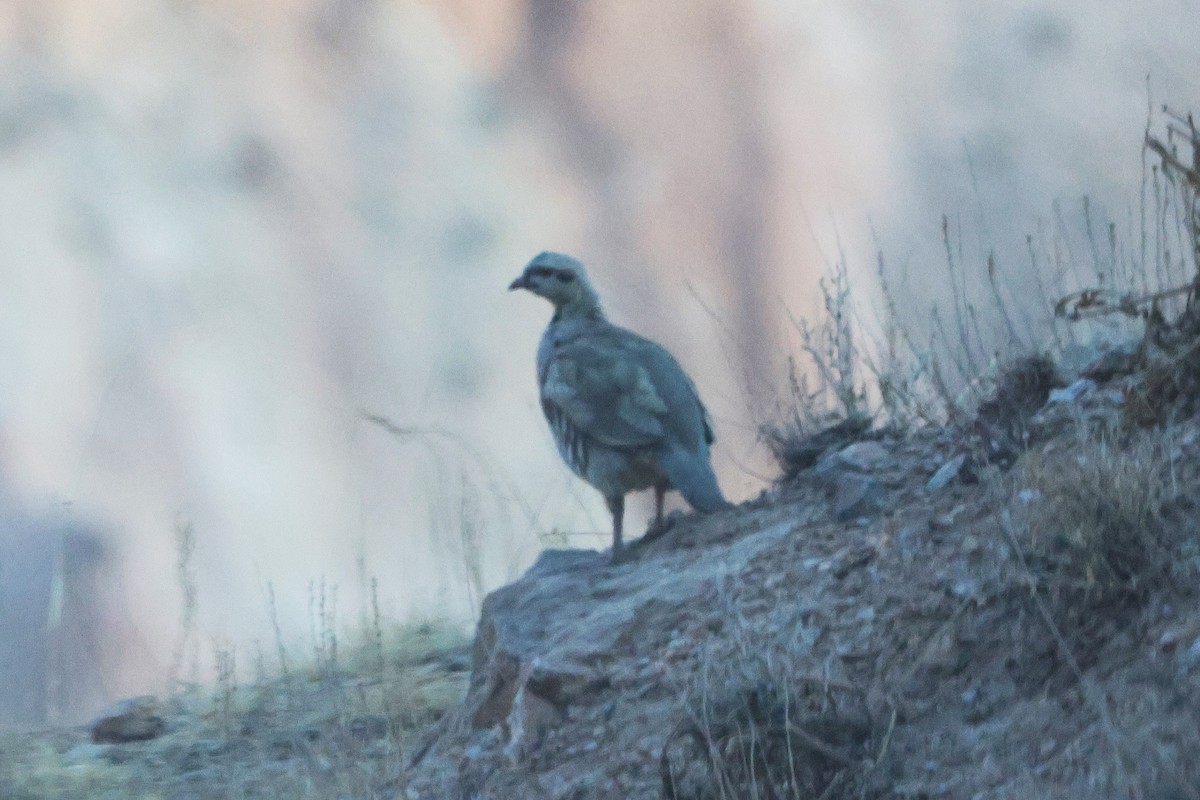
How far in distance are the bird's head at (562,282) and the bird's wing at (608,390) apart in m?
0.51

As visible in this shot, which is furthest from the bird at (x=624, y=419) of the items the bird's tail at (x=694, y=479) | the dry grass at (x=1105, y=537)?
the dry grass at (x=1105, y=537)

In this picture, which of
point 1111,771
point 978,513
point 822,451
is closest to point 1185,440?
point 978,513

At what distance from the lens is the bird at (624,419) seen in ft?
18.8

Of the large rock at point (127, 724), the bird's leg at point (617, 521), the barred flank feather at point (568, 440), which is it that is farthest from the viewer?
the large rock at point (127, 724)

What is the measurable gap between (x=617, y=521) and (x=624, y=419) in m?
0.39

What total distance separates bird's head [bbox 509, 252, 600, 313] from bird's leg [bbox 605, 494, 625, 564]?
1164mm

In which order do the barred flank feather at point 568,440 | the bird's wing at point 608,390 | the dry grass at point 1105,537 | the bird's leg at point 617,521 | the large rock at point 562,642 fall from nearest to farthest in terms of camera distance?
the dry grass at point 1105,537 < the large rock at point 562,642 < the bird's leg at point 617,521 < the bird's wing at point 608,390 < the barred flank feather at point 568,440

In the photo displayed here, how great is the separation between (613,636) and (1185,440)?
1.69 meters

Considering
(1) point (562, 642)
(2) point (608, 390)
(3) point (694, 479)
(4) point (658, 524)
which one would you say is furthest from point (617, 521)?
(1) point (562, 642)

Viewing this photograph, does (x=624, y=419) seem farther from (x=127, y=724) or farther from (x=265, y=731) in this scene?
(x=127, y=724)

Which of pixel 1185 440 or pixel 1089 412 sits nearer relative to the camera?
pixel 1185 440

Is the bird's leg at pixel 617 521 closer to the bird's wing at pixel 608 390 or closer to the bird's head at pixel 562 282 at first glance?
the bird's wing at pixel 608 390

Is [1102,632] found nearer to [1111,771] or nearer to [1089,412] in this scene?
[1111,771]

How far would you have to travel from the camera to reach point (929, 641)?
3.74 meters
